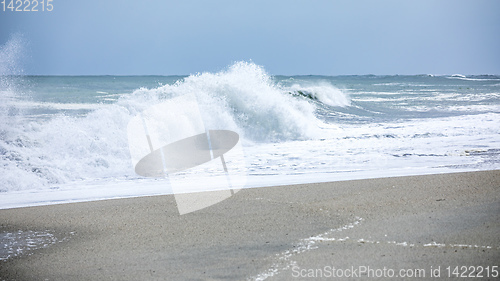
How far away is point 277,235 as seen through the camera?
14.0ft

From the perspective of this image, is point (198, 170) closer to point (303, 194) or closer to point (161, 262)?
point (303, 194)

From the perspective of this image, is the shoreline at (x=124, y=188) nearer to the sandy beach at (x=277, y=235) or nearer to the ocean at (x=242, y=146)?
the ocean at (x=242, y=146)

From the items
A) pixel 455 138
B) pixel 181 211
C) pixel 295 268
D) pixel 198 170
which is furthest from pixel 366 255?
pixel 455 138

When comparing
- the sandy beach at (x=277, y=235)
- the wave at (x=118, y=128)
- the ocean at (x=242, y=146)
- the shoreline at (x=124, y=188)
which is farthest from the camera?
the wave at (x=118, y=128)

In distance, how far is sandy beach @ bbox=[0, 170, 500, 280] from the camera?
3500 millimetres

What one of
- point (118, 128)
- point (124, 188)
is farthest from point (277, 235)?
point (118, 128)

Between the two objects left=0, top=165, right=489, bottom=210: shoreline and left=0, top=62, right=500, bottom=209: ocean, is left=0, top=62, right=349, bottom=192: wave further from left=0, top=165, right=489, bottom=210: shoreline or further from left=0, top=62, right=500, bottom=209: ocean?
left=0, top=165, right=489, bottom=210: shoreline

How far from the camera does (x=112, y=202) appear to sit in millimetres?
5918

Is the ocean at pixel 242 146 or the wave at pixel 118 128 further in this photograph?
the wave at pixel 118 128

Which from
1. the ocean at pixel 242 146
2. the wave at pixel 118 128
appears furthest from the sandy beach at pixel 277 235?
the wave at pixel 118 128

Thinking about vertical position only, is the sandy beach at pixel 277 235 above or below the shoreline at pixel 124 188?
above

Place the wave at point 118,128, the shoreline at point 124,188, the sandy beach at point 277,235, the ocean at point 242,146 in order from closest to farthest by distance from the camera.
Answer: the sandy beach at point 277,235
the shoreline at point 124,188
the ocean at point 242,146
the wave at point 118,128

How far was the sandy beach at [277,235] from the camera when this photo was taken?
350 centimetres

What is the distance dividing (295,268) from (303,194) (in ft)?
7.97
